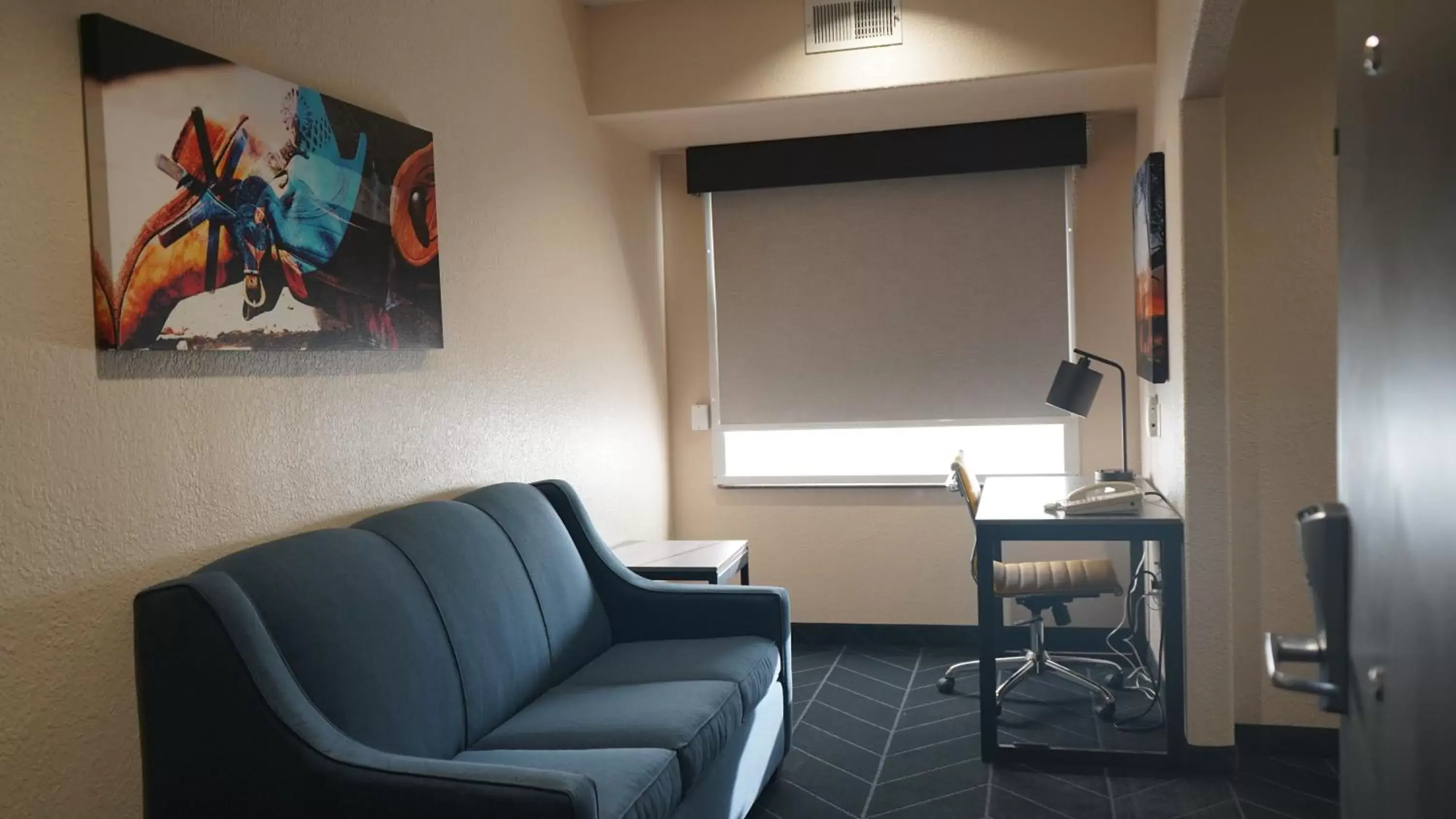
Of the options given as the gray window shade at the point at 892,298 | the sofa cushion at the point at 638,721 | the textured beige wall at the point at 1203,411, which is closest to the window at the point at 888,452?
the gray window shade at the point at 892,298

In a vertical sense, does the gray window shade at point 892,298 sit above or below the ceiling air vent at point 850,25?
below

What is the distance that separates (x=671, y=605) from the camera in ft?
11.5

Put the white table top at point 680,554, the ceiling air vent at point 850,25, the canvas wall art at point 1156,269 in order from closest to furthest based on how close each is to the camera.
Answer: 1. the canvas wall art at point 1156,269
2. the white table top at point 680,554
3. the ceiling air vent at point 850,25

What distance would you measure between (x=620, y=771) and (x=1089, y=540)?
175 cm

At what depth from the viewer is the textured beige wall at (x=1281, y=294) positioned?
342 cm

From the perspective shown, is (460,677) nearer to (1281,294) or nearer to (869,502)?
(1281,294)

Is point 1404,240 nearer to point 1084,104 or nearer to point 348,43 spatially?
point 348,43

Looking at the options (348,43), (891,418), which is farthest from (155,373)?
(891,418)

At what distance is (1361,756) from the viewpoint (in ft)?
3.41

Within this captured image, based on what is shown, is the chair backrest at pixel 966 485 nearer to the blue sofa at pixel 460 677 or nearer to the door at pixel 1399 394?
the blue sofa at pixel 460 677

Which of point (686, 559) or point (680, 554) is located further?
point (680, 554)

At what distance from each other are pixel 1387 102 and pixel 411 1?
2844mm

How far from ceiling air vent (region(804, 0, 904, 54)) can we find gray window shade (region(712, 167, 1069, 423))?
2.92ft

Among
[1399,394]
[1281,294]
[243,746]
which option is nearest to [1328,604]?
[1399,394]
